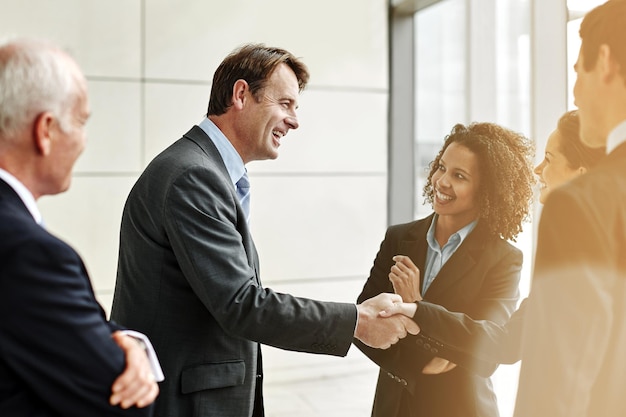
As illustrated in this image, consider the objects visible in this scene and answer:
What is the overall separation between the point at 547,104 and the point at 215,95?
3.30ft

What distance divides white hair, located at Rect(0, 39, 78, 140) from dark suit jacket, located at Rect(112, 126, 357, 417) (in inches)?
23.7

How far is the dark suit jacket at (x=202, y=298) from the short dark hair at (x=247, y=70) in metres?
0.21

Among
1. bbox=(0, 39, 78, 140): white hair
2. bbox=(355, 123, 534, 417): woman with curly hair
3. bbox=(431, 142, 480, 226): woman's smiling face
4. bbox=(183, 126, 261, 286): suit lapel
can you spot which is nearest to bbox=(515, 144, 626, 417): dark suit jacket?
bbox=(355, 123, 534, 417): woman with curly hair

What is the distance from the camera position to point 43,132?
1.19m

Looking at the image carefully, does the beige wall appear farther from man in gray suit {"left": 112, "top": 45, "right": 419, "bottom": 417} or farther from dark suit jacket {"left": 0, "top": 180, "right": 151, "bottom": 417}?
dark suit jacket {"left": 0, "top": 180, "right": 151, "bottom": 417}

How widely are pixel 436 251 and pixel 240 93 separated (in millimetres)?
786

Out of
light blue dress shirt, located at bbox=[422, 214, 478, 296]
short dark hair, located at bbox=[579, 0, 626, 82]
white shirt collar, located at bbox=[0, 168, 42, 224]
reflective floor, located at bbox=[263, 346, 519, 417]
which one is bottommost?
reflective floor, located at bbox=[263, 346, 519, 417]

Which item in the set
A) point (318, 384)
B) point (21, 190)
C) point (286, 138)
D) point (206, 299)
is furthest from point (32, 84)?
point (318, 384)

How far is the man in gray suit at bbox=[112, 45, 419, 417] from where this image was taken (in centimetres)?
178

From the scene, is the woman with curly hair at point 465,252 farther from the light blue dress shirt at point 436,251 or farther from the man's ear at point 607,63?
the man's ear at point 607,63

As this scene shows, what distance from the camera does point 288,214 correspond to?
10.6ft

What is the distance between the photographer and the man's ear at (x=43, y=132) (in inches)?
46.8

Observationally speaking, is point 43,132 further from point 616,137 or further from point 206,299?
point 616,137

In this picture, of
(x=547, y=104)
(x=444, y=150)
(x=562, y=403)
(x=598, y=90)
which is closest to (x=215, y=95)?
(x=444, y=150)
